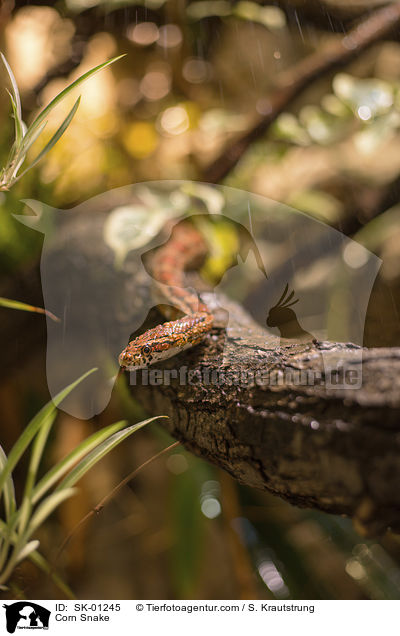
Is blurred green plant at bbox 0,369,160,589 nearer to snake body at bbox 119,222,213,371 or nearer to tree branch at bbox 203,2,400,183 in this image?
snake body at bbox 119,222,213,371

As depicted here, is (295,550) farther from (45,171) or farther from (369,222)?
(45,171)

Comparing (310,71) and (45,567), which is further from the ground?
(310,71)

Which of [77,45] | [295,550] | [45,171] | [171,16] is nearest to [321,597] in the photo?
[295,550]

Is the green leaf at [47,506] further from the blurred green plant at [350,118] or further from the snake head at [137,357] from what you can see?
the blurred green plant at [350,118]

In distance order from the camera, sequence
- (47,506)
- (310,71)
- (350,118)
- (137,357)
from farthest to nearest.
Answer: (310,71) < (350,118) < (137,357) < (47,506)
